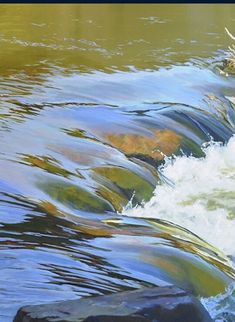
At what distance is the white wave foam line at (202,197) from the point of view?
707 centimetres

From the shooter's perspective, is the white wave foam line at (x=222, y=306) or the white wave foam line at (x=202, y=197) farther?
the white wave foam line at (x=202, y=197)

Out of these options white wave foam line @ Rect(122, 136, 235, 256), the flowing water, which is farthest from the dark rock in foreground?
white wave foam line @ Rect(122, 136, 235, 256)

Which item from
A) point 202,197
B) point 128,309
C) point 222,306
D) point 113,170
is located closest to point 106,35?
point 202,197

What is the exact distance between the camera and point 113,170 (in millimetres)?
7621

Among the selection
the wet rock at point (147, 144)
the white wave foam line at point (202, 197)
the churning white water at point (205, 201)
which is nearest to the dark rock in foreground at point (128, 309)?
the churning white water at point (205, 201)

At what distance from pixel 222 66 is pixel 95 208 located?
9.58 meters

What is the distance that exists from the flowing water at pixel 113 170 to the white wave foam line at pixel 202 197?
0.07 feet

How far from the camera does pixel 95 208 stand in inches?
259

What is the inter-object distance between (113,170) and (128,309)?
390 centimetres

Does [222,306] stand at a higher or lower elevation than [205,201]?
higher

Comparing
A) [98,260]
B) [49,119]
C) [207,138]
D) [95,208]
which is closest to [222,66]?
[207,138]

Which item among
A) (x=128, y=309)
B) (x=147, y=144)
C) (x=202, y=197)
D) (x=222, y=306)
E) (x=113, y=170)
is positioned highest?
(x=128, y=309)

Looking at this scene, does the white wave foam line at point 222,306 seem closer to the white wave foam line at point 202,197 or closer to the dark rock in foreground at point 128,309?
the dark rock in foreground at point 128,309

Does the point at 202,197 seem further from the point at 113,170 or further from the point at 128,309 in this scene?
the point at 128,309
